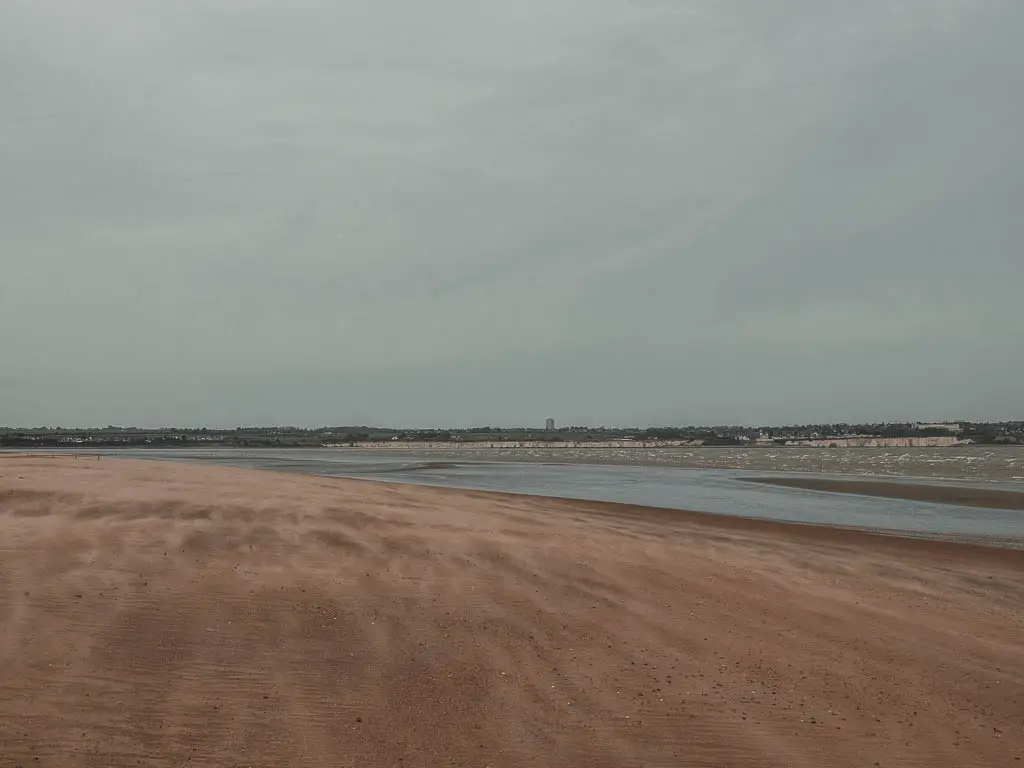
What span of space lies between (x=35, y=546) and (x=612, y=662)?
732 cm

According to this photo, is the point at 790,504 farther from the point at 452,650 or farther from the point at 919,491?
the point at 452,650

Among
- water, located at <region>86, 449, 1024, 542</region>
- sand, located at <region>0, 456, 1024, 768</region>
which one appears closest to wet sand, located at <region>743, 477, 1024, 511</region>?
water, located at <region>86, 449, 1024, 542</region>

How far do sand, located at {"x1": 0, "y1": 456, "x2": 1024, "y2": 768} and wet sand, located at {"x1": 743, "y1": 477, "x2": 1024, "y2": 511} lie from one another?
19.5 m

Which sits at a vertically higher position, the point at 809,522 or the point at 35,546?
the point at 35,546

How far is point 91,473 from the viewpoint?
17406 millimetres

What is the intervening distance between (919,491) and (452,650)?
107 feet

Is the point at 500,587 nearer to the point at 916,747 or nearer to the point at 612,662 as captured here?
the point at 612,662

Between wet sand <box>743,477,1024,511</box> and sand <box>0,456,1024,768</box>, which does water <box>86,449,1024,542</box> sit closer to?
wet sand <box>743,477,1024,511</box>

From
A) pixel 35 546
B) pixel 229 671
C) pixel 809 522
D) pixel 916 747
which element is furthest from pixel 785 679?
pixel 809 522

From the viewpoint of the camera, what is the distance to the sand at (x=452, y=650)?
18.3ft

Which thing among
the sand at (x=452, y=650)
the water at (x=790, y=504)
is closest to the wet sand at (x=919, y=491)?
the water at (x=790, y=504)

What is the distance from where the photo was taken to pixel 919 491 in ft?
109

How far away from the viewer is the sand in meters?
→ 5.58

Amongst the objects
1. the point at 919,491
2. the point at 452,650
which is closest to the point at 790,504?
the point at 919,491
